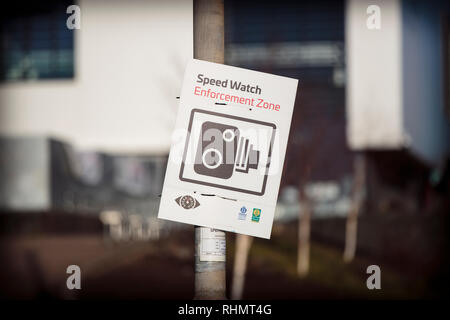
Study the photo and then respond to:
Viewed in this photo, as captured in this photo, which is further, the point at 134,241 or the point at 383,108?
the point at 383,108

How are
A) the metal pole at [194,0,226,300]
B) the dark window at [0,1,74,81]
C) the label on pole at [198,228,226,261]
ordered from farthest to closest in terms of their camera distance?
1. the dark window at [0,1,74,81]
2. the metal pole at [194,0,226,300]
3. the label on pole at [198,228,226,261]

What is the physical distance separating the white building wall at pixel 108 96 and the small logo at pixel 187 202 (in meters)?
23.8

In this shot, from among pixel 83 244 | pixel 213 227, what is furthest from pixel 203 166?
pixel 83 244

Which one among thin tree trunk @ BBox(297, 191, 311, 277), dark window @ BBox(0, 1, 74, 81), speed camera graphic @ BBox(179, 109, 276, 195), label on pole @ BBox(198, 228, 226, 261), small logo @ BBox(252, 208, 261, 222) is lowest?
thin tree trunk @ BBox(297, 191, 311, 277)

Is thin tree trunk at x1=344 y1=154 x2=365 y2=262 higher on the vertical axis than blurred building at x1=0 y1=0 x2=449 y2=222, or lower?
Answer: lower

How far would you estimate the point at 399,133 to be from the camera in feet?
91.7

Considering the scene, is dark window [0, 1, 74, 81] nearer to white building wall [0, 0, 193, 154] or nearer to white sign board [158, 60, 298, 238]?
white building wall [0, 0, 193, 154]

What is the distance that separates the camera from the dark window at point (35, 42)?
95.9ft

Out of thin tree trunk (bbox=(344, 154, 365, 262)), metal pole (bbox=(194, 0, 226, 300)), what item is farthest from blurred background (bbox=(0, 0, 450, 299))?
metal pole (bbox=(194, 0, 226, 300))

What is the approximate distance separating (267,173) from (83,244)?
18.9 metres

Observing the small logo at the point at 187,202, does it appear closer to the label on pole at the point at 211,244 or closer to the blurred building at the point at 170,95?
the label on pole at the point at 211,244

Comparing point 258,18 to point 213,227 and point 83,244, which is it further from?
point 213,227

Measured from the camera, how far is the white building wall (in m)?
29.7

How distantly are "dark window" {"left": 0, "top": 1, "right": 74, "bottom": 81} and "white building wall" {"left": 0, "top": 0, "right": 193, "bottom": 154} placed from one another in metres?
0.44
